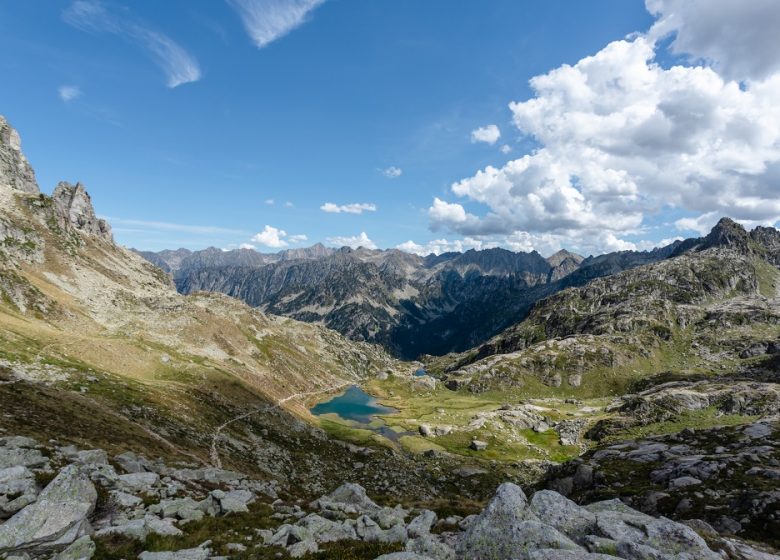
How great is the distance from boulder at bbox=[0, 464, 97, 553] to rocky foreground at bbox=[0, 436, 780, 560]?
1.7 inches

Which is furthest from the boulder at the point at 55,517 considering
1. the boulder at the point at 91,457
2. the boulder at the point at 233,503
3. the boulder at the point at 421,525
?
the boulder at the point at 421,525

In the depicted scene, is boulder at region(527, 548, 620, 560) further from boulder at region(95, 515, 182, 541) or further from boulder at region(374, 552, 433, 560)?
boulder at region(95, 515, 182, 541)

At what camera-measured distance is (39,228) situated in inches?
7456

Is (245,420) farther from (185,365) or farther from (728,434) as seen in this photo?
(728,434)

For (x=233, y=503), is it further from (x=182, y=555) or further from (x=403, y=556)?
(x=403, y=556)

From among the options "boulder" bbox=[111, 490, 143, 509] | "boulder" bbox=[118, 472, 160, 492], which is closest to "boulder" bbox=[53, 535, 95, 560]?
"boulder" bbox=[111, 490, 143, 509]

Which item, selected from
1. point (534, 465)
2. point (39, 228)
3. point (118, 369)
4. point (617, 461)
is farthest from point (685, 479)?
point (39, 228)

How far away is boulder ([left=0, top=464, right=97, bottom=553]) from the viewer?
17.3 meters

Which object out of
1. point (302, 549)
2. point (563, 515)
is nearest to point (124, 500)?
point (302, 549)

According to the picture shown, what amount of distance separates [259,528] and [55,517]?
1062 centimetres

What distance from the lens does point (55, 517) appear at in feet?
62.1

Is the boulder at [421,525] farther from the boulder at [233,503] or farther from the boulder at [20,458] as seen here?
the boulder at [20,458]

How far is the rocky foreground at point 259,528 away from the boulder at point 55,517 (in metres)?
0.04

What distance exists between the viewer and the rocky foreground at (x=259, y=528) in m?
16.8
